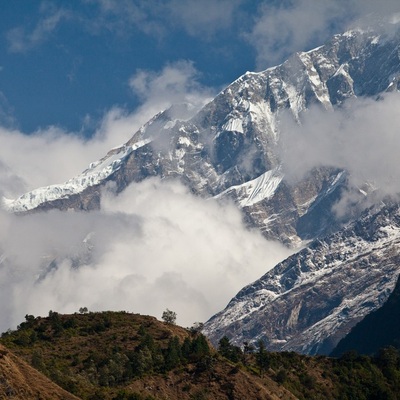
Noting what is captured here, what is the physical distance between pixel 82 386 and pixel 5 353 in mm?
35301

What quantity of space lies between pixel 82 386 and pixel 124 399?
12.0 m

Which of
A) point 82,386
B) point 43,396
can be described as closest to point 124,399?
point 82,386

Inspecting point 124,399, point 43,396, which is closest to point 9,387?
point 43,396

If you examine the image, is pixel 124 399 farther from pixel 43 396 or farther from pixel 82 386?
pixel 43 396

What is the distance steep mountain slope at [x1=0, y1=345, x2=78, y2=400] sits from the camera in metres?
155

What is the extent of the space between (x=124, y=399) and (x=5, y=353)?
3129 cm

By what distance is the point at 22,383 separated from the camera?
159125 mm

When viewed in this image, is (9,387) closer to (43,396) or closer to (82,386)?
(43,396)

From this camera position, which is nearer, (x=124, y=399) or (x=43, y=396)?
(x=43, y=396)

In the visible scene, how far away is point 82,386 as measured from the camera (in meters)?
195

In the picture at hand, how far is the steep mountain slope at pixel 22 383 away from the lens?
155 meters

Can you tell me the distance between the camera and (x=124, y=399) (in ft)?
610

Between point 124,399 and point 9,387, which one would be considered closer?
point 9,387

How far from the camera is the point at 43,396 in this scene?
160125 millimetres
